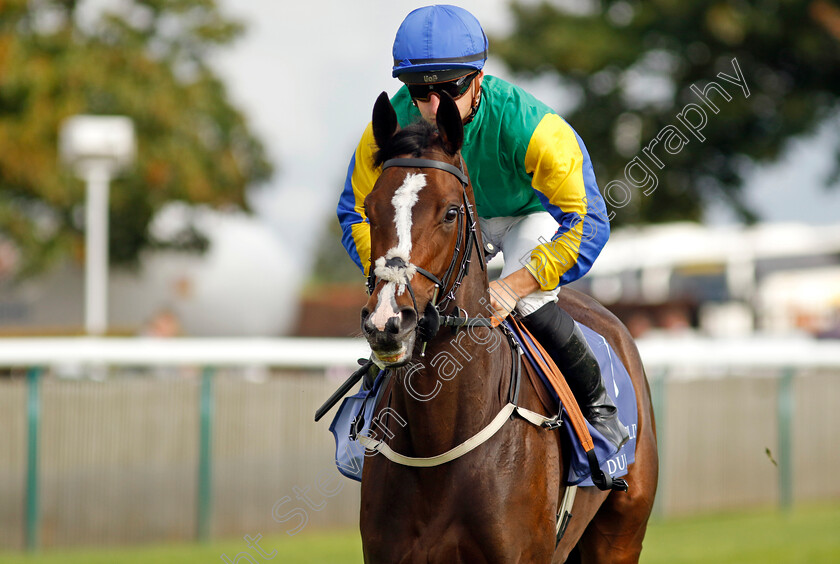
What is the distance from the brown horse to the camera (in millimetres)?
2879

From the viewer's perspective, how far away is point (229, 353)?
8297 mm

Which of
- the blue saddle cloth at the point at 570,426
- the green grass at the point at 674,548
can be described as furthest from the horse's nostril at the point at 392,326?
the green grass at the point at 674,548

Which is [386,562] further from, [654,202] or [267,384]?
[654,202]

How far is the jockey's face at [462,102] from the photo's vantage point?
3348 millimetres

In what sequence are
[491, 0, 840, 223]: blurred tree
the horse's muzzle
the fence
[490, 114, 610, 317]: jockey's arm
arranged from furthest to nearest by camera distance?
[491, 0, 840, 223]: blurred tree
the fence
[490, 114, 610, 317]: jockey's arm
the horse's muzzle

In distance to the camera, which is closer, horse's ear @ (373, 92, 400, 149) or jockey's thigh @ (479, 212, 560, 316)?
horse's ear @ (373, 92, 400, 149)

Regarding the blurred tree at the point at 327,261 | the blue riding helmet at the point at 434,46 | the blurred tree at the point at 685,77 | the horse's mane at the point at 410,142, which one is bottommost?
the blurred tree at the point at 327,261

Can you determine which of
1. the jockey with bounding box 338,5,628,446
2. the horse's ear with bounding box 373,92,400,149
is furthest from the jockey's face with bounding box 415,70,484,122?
the horse's ear with bounding box 373,92,400,149

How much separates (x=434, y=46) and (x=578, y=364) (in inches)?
50.2

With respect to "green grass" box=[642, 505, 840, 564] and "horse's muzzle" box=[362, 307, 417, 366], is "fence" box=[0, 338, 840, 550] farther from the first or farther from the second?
"horse's muzzle" box=[362, 307, 417, 366]

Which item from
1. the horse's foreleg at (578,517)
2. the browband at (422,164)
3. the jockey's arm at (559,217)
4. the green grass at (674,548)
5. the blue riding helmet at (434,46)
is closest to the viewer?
the browband at (422,164)

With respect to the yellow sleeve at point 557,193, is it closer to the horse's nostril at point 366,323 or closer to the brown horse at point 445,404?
the brown horse at point 445,404

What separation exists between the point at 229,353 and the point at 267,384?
17.5 inches

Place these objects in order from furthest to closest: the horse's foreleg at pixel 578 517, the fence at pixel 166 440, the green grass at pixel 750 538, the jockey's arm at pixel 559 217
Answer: the green grass at pixel 750 538
the fence at pixel 166 440
the horse's foreleg at pixel 578 517
the jockey's arm at pixel 559 217
